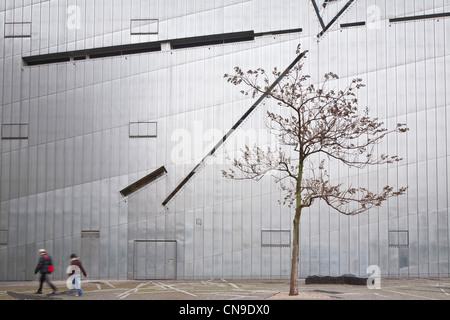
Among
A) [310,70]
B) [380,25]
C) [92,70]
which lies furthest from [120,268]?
[380,25]

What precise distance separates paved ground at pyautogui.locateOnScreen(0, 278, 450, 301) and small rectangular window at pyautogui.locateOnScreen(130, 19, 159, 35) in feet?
38.9

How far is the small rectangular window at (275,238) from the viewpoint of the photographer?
23.3 metres

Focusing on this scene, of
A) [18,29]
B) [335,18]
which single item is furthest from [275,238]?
[18,29]

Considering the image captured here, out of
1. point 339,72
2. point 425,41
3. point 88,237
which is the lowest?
point 88,237

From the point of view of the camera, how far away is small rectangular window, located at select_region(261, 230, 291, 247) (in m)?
23.3

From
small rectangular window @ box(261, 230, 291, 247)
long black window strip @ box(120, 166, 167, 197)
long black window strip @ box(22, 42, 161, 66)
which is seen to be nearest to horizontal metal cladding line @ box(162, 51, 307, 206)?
long black window strip @ box(120, 166, 167, 197)

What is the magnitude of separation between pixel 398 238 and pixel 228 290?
30.0 ft

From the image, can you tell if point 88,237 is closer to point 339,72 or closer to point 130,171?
point 130,171

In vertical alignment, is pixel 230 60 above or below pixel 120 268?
above

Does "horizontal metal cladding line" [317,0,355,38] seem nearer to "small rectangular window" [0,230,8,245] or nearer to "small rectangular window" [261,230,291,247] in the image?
"small rectangular window" [261,230,291,247]

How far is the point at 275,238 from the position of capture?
2334 cm

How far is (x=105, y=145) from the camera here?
23891mm

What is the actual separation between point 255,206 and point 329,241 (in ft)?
12.5

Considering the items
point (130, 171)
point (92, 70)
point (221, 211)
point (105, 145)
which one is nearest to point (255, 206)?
point (221, 211)
